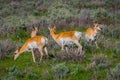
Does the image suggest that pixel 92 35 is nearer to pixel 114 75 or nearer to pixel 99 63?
pixel 99 63

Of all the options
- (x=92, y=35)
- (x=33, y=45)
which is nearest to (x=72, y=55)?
(x=33, y=45)

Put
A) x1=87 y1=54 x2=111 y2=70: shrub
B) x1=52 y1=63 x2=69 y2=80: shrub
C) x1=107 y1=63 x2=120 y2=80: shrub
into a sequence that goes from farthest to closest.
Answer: x1=87 y1=54 x2=111 y2=70: shrub → x1=52 y1=63 x2=69 y2=80: shrub → x1=107 y1=63 x2=120 y2=80: shrub

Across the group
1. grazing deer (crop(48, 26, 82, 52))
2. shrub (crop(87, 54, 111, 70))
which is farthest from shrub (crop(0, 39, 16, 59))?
shrub (crop(87, 54, 111, 70))

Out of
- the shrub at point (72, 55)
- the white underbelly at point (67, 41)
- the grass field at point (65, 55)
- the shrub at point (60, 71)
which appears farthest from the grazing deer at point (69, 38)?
the shrub at point (60, 71)

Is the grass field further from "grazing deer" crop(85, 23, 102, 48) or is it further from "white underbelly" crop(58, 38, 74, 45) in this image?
"grazing deer" crop(85, 23, 102, 48)

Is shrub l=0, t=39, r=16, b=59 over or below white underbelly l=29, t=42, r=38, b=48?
below

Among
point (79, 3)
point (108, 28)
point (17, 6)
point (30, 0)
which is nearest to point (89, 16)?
point (108, 28)

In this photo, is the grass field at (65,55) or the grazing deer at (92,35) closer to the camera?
the grass field at (65,55)

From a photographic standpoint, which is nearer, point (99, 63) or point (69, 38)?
point (99, 63)

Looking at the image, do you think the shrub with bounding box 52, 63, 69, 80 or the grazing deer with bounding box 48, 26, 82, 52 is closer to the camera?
the shrub with bounding box 52, 63, 69, 80

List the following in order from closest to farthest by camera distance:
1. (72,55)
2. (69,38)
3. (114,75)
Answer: (114,75) < (72,55) < (69,38)

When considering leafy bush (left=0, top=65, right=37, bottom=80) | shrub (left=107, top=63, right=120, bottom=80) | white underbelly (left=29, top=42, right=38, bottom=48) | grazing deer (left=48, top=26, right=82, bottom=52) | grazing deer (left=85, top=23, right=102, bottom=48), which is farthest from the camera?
grazing deer (left=85, top=23, right=102, bottom=48)

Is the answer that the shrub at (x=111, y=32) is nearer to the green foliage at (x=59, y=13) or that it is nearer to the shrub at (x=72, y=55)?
the green foliage at (x=59, y=13)

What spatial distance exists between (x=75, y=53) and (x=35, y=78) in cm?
225
